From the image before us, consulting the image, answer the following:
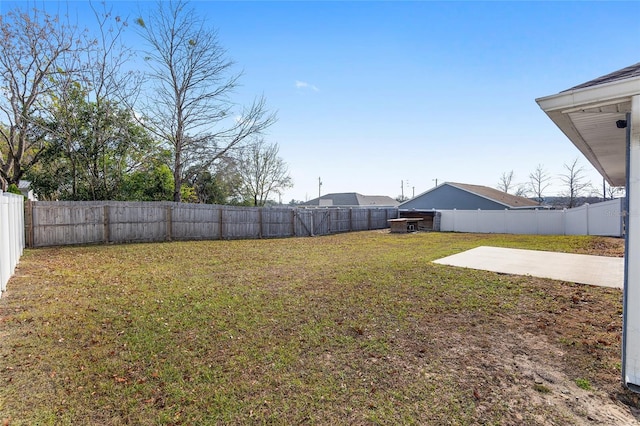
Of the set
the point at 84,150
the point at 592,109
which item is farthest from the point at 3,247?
the point at 84,150

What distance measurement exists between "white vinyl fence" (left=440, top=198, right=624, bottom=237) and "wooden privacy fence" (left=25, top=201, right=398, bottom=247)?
26.8 feet

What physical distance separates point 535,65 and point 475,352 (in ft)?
32.2

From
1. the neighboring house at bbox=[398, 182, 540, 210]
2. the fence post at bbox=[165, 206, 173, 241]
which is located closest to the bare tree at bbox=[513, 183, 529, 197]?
the neighboring house at bbox=[398, 182, 540, 210]

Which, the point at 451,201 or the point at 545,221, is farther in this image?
the point at 451,201

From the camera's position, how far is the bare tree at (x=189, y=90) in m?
15.9

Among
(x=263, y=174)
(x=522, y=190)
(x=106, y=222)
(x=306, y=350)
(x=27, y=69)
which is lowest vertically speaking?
(x=306, y=350)

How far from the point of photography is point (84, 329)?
370cm

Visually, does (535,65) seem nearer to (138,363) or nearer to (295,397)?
(295,397)

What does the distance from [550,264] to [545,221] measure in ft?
39.8

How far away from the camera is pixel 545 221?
57.8 feet

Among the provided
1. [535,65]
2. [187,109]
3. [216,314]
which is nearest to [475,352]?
[216,314]

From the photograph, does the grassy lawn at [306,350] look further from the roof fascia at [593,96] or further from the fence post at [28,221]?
the fence post at [28,221]

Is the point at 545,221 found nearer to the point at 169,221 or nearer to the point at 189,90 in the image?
the point at 169,221

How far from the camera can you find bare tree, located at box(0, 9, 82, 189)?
11484 mm
